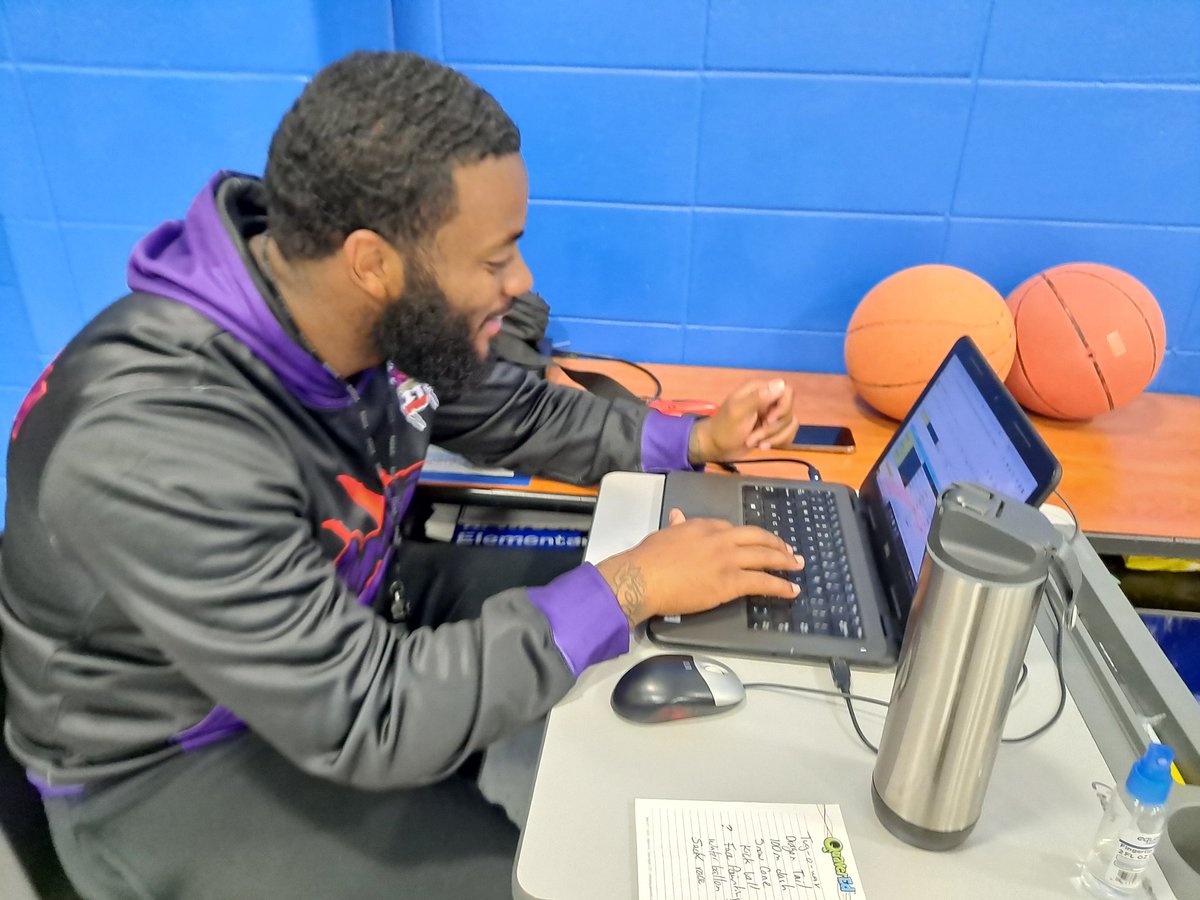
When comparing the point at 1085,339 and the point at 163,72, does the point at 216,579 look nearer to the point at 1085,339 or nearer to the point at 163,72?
the point at 163,72

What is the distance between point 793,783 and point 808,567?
313 millimetres

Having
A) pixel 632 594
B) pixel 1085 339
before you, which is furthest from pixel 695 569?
pixel 1085 339

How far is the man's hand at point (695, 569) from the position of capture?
2.95 feet

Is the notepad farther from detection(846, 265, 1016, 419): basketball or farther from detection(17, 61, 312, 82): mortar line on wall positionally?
detection(17, 61, 312, 82): mortar line on wall

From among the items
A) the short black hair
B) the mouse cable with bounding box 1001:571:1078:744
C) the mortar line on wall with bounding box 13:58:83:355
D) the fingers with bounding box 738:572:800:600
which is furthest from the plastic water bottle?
the mortar line on wall with bounding box 13:58:83:355

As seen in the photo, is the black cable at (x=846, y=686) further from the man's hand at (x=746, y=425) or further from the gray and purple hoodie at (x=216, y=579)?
the man's hand at (x=746, y=425)

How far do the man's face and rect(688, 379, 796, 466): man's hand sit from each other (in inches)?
15.7

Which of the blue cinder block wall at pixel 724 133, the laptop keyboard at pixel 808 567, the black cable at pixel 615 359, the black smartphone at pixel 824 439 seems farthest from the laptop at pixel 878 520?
the blue cinder block wall at pixel 724 133

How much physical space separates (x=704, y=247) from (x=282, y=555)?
121cm

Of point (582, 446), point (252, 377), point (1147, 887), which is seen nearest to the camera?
point (1147, 887)

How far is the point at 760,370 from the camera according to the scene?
1873 millimetres

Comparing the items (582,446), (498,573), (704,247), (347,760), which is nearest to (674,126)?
(704,247)

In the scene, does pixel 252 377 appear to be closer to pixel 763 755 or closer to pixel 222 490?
pixel 222 490

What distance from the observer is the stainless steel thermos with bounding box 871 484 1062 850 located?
60 centimetres
